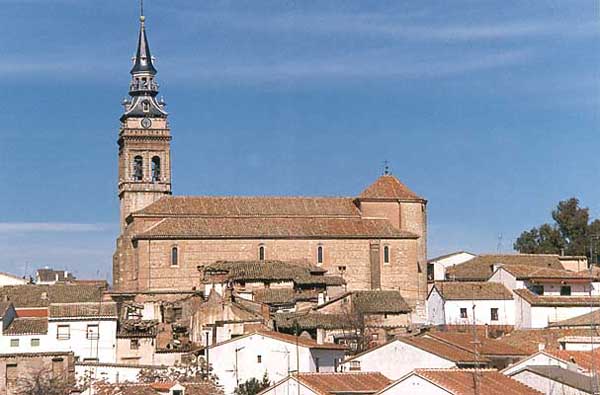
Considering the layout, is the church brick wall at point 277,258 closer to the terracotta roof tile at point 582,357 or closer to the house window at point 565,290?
the house window at point 565,290

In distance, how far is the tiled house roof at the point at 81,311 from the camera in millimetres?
44750

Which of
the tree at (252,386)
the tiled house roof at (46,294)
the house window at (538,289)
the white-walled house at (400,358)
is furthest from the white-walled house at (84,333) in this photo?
the house window at (538,289)

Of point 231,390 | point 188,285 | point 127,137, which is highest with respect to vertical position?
point 127,137

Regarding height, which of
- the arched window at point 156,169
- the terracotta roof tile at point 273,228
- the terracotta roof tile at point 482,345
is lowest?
the terracotta roof tile at point 482,345

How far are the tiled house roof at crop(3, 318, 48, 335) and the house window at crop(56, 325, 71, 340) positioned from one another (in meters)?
0.45

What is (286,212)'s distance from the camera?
2645 inches

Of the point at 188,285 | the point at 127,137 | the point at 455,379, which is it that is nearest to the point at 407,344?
the point at 455,379

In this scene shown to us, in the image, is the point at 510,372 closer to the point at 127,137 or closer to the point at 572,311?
the point at 572,311

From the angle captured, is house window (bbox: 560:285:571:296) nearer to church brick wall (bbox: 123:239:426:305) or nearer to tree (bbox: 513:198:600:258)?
church brick wall (bbox: 123:239:426:305)

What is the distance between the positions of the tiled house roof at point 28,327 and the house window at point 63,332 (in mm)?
455

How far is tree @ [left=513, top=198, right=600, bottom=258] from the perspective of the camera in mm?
79312

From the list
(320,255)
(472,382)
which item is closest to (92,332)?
(472,382)

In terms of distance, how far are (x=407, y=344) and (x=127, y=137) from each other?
1493 inches

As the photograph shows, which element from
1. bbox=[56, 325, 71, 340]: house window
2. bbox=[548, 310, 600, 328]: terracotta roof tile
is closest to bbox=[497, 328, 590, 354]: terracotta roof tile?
bbox=[548, 310, 600, 328]: terracotta roof tile
